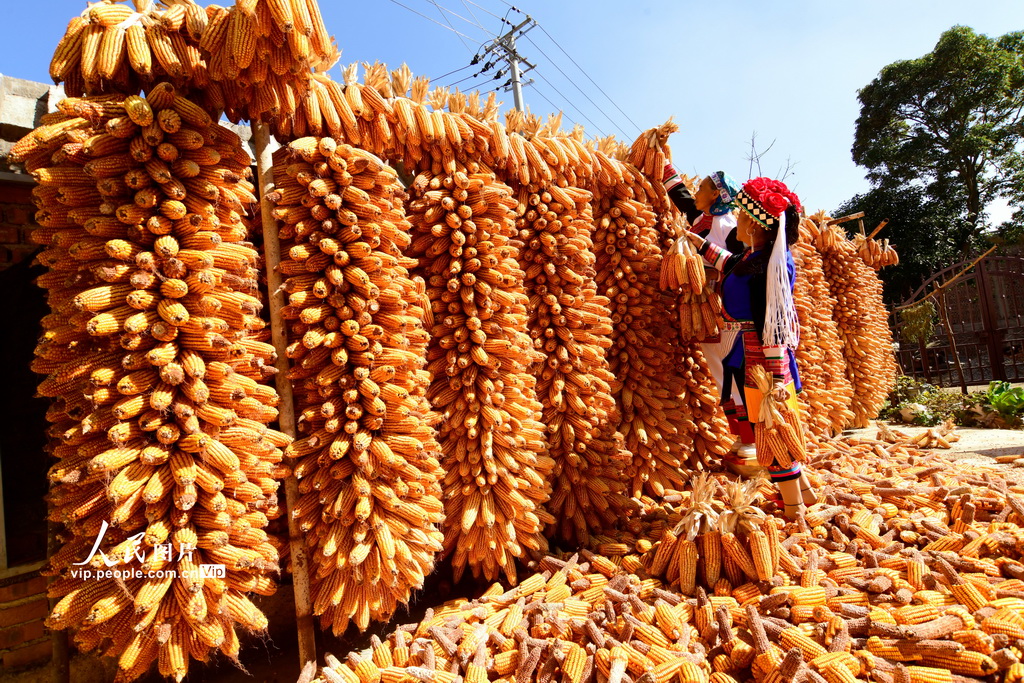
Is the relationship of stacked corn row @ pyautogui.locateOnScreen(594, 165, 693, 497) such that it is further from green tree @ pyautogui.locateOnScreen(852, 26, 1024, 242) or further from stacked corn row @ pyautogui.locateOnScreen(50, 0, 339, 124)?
green tree @ pyautogui.locateOnScreen(852, 26, 1024, 242)

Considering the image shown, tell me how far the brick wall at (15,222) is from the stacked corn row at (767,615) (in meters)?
2.63

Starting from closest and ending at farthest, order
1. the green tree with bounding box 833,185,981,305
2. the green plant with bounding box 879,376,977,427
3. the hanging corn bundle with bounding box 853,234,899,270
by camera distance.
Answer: the hanging corn bundle with bounding box 853,234,899,270 → the green plant with bounding box 879,376,977,427 → the green tree with bounding box 833,185,981,305

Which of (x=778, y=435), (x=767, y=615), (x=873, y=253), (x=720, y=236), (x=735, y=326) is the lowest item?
(x=767, y=615)

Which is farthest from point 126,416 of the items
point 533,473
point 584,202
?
point 584,202

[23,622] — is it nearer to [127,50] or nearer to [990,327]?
[127,50]

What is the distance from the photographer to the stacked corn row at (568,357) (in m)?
3.53

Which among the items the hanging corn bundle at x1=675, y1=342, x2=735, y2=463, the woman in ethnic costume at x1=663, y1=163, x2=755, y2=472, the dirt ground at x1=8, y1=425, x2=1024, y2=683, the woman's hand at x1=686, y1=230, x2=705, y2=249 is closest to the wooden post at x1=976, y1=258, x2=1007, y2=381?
the woman in ethnic costume at x1=663, y1=163, x2=755, y2=472

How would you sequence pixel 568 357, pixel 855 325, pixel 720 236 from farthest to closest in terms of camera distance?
pixel 855 325
pixel 720 236
pixel 568 357

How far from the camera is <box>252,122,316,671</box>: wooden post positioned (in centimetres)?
251

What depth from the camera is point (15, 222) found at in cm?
277

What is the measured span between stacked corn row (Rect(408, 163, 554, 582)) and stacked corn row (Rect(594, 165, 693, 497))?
1077mm

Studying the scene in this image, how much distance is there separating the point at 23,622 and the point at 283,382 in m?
1.72

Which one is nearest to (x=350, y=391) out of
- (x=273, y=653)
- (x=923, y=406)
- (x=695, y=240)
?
(x=273, y=653)

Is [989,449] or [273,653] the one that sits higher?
[989,449]
